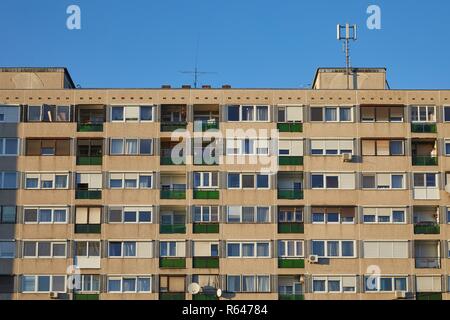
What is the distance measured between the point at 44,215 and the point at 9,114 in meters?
8.63

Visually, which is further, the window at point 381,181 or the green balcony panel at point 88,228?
the window at point 381,181

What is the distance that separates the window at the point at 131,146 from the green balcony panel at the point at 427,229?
2141 centimetres

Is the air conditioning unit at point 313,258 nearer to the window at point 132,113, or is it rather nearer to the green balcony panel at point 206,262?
the green balcony panel at point 206,262

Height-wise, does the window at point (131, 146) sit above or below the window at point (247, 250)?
above

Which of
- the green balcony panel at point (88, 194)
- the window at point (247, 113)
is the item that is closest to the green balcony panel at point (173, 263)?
the green balcony panel at point (88, 194)

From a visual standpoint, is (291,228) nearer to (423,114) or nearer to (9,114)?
(423,114)

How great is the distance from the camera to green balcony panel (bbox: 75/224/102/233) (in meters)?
71.3

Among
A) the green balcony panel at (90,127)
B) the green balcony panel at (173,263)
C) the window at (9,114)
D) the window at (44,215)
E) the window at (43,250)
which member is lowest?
the green balcony panel at (173,263)

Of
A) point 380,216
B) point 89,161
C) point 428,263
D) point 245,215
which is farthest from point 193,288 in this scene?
point 428,263

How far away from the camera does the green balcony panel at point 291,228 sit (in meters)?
71.1

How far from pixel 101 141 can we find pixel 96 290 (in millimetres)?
11655

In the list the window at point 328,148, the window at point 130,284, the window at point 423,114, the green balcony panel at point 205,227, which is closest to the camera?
the window at point 130,284
